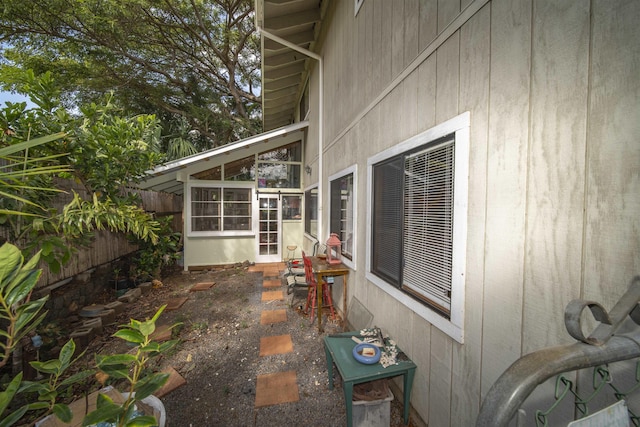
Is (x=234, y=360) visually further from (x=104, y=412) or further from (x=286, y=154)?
(x=286, y=154)

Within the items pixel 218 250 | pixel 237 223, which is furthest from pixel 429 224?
pixel 218 250

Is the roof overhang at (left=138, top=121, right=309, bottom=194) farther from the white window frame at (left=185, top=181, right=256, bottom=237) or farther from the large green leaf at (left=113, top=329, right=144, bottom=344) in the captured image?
the large green leaf at (left=113, top=329, right=144, bottom=344)

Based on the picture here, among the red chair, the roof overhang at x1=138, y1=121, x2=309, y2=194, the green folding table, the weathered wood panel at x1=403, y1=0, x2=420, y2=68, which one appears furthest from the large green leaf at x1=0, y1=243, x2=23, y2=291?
the roof overhang at x1=138, y1=121, x2=309, y2=194

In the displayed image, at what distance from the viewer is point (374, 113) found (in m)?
2.59

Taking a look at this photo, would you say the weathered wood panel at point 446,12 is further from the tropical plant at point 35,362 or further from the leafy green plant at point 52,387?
the leafy green plant at point 52,387

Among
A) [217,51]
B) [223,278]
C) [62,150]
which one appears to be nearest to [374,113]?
[62,150]

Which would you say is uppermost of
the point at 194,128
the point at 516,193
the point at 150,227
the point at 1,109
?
the point at 194,128

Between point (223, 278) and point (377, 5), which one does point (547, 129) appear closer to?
point (377, 5)

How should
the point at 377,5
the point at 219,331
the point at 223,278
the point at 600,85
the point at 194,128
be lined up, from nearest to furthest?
the point at 600,85 → the point at 377,5 → the point at 219,331 → the point at 223,278 → the point at 194,128

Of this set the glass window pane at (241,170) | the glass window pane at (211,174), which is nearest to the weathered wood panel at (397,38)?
the glass window pane at (241,170)

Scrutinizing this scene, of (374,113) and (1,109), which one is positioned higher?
(374,113)

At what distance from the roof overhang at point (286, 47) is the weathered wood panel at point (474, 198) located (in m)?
3.66

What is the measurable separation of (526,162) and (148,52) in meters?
11.3

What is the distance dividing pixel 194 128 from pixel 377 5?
31.9ft
